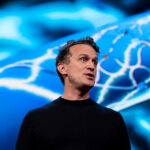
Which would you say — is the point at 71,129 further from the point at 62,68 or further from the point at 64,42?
the point at 64,42

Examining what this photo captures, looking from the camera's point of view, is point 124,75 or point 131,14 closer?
point 124,75

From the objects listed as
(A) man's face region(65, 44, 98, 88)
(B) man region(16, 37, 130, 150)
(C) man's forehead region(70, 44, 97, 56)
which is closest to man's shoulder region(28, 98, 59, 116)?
(B) man region(16, 37, 130, 150)

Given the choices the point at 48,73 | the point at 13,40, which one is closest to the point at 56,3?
the point at 13,40

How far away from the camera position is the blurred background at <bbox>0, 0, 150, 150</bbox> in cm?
127

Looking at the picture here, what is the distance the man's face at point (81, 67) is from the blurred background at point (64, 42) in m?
0.40

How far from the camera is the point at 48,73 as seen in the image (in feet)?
4.59

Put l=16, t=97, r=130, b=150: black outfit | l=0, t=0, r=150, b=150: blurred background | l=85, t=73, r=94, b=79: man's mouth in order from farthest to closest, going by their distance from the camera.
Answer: l=0, t=0, r=150, b=150: blurred background < l=85, t=73, r=94, b=79: man's mouth < l=16, t=97, r=130, b=150: black outfit

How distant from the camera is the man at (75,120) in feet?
2.69

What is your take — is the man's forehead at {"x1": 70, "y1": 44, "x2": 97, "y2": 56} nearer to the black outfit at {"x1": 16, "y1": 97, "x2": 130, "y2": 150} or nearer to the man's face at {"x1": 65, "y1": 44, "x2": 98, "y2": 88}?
the man's face at {"x1": 65, "y1": 44, "x2": 98, "y2": 88}

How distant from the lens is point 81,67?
926 mm

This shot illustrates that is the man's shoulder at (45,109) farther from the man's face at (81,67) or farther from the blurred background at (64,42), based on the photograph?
the blurred background at (64,42)

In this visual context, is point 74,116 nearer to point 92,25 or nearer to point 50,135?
point 50,135

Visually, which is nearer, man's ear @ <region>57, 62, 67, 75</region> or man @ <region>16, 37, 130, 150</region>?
man @ <region>16, 37, 130, 150</region>

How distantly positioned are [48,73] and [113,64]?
43 centimetres
